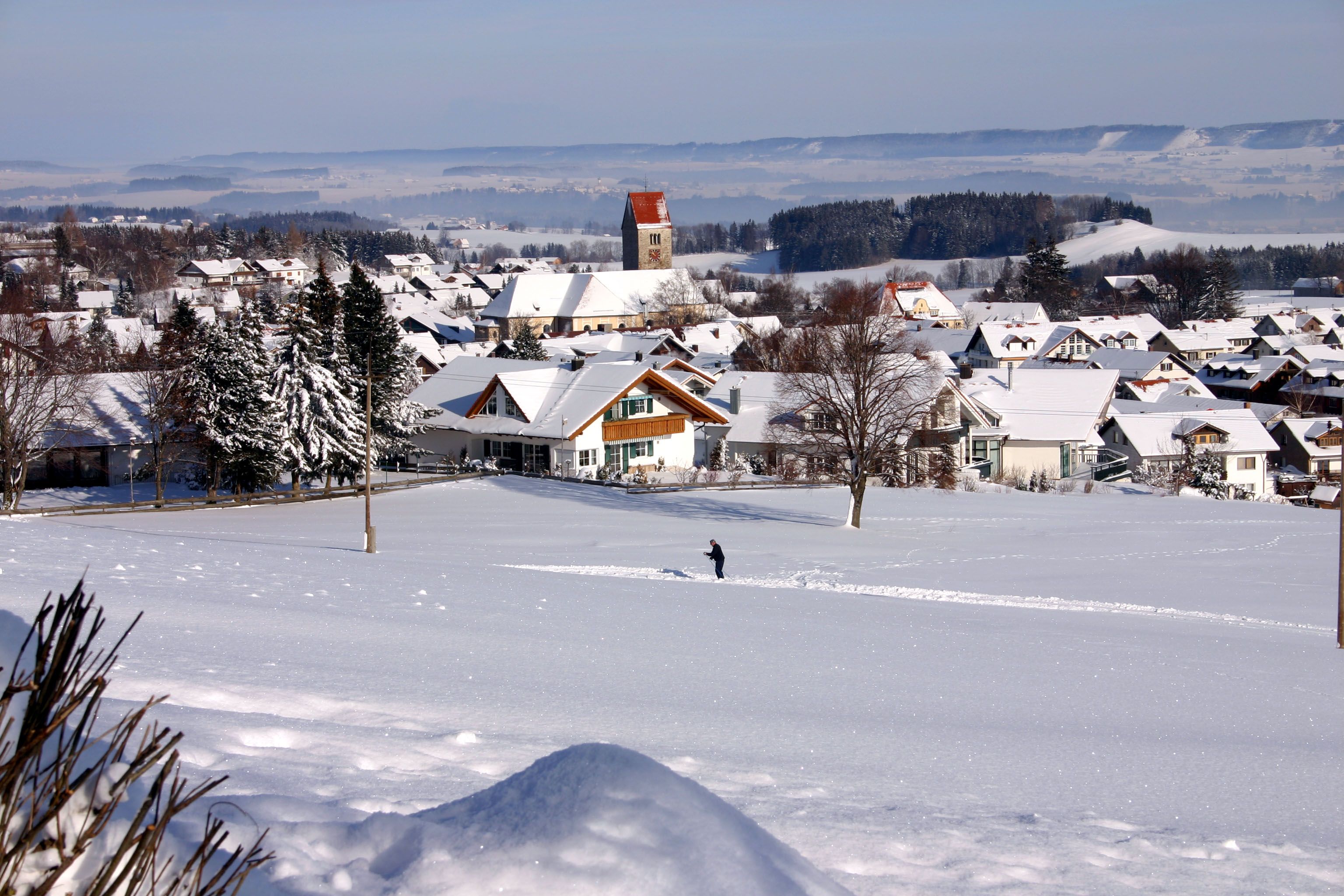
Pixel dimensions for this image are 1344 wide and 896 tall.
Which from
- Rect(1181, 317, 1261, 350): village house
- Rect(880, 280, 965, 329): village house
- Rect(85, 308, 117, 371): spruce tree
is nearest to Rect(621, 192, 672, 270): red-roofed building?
Rect(880, 280, 965, 329): village house

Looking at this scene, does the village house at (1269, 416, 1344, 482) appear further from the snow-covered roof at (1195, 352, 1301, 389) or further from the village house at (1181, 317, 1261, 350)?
the village house at (1181, 317, 1261, 350)

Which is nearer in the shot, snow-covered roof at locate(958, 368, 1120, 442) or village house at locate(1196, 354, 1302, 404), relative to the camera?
snow-covered roof at locate(958, 368, 1120, 442)

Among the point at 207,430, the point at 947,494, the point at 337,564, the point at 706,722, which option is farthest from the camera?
the point at 947,494

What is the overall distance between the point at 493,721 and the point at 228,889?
17.3 feet

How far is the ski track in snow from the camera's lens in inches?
718

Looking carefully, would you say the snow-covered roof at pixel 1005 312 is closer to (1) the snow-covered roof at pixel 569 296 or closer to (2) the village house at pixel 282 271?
(1) the snow-covered roof at pixel 569 296

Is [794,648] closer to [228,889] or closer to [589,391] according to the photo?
[228,889]

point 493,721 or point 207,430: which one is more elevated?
point 207,430

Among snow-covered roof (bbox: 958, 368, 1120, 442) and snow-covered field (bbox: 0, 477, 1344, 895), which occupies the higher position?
snow-covered roof (bbox: 958, 368, 1120, 442)

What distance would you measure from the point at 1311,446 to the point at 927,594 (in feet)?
167

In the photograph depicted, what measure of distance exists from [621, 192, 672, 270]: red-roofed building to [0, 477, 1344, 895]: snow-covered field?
13341 centimetres

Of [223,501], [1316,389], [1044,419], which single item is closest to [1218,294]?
[1316,389]

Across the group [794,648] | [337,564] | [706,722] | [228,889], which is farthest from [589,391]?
[228,889]

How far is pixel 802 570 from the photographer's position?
22203 mm
